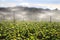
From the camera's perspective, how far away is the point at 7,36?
1245 cm

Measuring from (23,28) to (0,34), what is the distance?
1.51 meters

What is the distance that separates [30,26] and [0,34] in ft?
6.85

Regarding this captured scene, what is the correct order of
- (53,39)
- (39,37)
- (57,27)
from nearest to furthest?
(53,39), (39,37), (57,27)

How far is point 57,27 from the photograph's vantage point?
551 inches

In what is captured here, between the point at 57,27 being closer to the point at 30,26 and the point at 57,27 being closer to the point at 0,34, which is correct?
the point at 30,26

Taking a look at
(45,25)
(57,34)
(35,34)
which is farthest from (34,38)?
(45,25)

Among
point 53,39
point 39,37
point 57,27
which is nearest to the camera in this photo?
point 53,39

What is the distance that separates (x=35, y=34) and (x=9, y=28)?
5.43 ft

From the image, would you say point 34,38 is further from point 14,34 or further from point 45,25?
point 45,25

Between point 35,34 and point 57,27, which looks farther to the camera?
point 57,27

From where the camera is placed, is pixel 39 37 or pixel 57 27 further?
pixel 57 27

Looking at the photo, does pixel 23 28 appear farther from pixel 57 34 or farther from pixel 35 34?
pixel 57 34

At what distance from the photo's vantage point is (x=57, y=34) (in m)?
12.4

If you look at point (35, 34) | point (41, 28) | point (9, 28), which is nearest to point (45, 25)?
point (41, 28)
